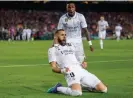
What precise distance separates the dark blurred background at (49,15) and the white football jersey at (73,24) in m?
40.3

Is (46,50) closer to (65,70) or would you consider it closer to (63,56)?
(63,56)

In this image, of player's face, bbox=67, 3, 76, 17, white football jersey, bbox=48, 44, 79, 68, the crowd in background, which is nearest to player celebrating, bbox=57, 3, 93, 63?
player's face, bbox=67, 3, 76, 17

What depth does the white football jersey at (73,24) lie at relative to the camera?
1428cm

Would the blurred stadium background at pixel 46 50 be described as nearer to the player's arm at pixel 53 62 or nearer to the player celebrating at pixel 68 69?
the player celebrating at pixel 68 69

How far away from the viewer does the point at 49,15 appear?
6184cm

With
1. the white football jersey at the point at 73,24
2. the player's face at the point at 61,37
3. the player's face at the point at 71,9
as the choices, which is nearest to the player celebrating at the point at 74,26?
the white football jersey at the point at 73,24

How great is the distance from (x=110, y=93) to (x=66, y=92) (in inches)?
43.3

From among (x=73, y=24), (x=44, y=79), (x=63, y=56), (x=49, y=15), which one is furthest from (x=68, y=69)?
(x=49, y=15)

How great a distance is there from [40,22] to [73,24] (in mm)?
46498

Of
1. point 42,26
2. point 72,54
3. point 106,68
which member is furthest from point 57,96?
point 42,26

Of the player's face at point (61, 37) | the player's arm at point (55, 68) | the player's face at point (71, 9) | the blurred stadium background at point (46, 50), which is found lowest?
the blurred stadium background at point (46, 50)

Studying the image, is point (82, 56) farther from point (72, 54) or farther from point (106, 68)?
point (106, 68)

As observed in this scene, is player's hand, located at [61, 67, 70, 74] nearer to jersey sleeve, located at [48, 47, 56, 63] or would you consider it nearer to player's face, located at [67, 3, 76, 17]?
jersey sleeve, located at [48, 47, 56, 63]

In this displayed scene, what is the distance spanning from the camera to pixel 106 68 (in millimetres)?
18734
